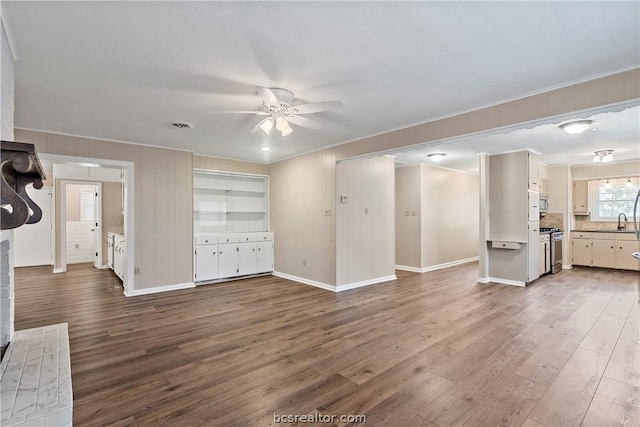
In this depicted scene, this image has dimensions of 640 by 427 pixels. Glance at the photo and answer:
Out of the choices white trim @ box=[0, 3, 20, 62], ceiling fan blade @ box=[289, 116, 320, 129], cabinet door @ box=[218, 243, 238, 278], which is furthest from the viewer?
cabinet door @ box=[218, 243, 238, 278]

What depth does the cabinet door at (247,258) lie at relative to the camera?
6.27 metres

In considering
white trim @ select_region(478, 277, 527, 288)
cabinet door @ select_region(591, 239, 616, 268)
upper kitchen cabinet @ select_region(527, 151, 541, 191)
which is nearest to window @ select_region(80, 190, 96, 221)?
white trim @ select_region(478, 277, 527, 288)

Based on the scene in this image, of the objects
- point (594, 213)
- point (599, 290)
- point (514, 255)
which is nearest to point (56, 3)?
point (514, 255)

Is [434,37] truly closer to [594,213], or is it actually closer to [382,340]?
[382,340]

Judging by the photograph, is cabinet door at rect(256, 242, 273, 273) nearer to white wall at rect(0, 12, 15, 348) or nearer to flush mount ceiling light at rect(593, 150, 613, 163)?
white wall at rect(0, 12, 15, 348)

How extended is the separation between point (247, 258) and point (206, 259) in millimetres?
834

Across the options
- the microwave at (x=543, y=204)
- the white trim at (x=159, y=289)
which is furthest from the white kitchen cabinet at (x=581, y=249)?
the white trim at (x=159, y=289)

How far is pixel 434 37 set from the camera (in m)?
2.04

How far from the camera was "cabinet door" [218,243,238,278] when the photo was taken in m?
6.02

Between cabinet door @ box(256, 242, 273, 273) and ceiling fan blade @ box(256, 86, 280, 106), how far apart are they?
4.13 meters

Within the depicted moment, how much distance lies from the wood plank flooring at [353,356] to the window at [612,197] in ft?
10.6

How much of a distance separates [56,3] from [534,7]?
106 inches

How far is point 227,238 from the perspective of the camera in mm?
6117

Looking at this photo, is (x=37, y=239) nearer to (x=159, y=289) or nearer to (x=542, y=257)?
(x=159, y=289)
